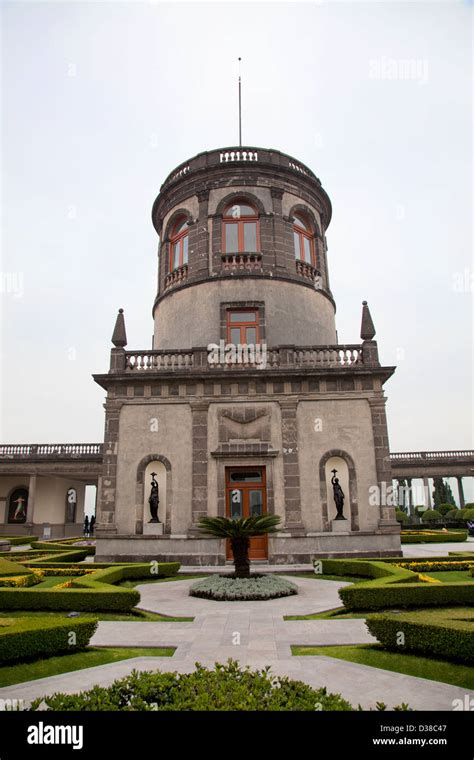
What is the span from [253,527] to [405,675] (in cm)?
804

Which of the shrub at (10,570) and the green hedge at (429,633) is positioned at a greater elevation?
the shrub at (10,570)

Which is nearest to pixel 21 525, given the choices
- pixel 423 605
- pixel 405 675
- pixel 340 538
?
pixel 340 538

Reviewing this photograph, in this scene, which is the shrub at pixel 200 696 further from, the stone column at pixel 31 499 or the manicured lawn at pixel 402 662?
the stone column at pixel 31 499

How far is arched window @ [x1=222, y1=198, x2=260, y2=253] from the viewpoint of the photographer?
82.7 ft

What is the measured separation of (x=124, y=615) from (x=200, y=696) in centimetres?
725

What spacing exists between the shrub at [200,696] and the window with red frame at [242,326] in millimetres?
18717

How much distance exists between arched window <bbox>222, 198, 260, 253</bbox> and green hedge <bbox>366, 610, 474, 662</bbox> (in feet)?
64.6

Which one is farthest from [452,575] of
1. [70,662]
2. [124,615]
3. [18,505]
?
[18,505]

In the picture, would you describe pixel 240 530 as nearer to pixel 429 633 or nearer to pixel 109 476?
pixel 429 633

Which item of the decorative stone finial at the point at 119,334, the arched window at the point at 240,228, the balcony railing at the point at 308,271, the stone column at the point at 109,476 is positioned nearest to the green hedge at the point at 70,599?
the stone column at the point at 109,476

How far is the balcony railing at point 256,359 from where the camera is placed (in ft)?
71.4

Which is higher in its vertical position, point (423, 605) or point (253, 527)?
point (253, 527)
